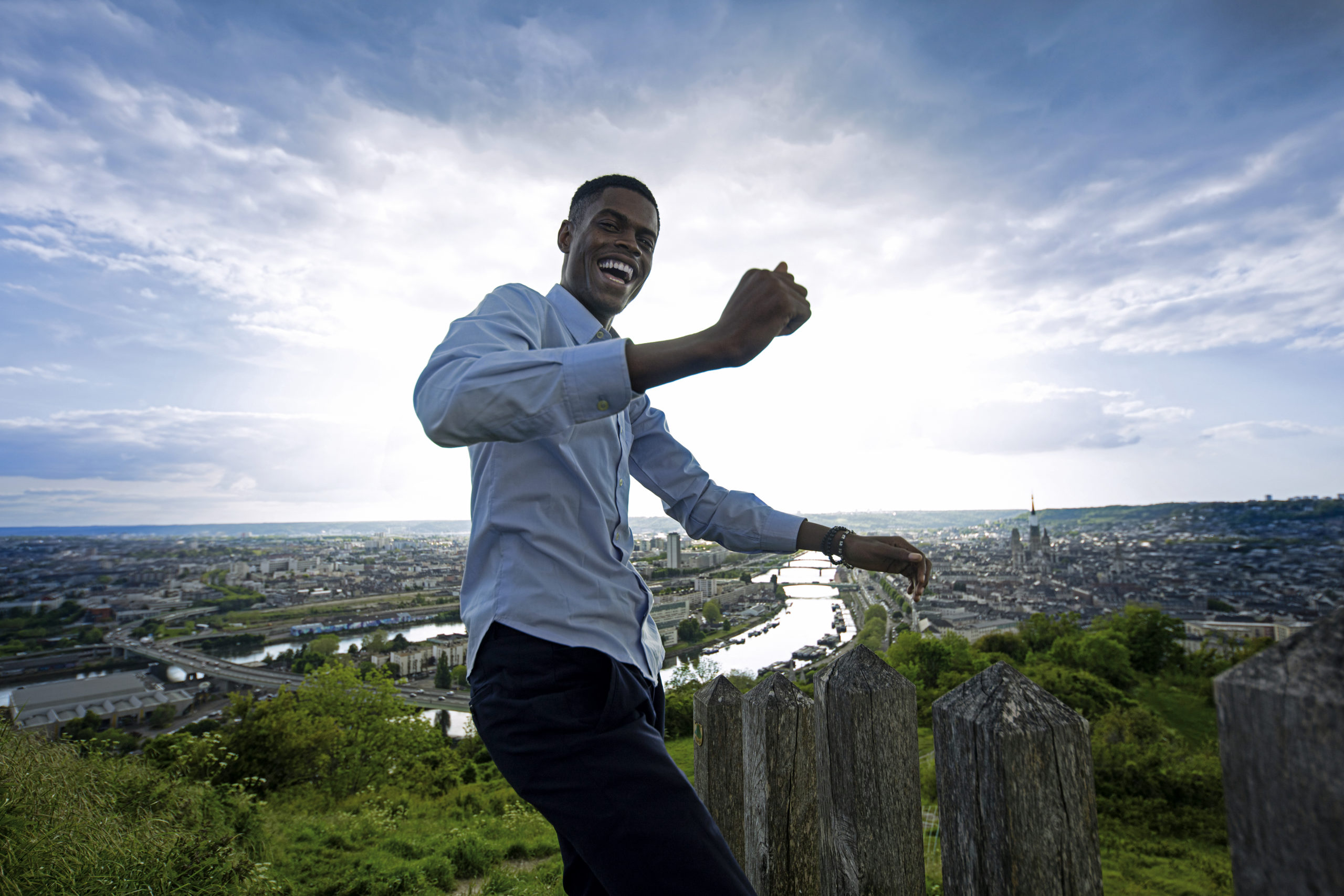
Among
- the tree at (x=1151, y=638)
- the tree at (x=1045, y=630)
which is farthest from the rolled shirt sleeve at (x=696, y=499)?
the tree at (x=1151, y=638)

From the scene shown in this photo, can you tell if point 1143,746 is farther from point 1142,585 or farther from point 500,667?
point 500,667

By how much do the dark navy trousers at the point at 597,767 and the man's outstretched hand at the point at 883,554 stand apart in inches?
30.0

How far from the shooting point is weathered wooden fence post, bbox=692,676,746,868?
1750 mm

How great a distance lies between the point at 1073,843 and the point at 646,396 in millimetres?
1350

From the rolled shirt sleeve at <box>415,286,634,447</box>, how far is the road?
4299cm

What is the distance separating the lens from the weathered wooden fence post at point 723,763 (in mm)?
1750

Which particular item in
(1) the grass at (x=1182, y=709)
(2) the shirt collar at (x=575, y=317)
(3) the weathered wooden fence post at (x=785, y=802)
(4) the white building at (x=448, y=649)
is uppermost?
(2) the shirt collar at (x=575, y=317)

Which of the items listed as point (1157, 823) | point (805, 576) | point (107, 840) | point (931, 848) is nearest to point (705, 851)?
point (107, 840)

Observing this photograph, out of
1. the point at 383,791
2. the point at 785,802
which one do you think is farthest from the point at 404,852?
the point at 383,791

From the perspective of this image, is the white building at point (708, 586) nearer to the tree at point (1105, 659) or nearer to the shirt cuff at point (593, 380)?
the shirt cuff at point (593, 380)

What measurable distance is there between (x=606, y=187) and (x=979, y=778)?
1536mm

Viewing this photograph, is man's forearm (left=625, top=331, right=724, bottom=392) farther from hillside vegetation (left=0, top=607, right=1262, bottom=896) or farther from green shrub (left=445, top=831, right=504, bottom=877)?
green shrub (left=445, top=831, right=504, bottom=877)

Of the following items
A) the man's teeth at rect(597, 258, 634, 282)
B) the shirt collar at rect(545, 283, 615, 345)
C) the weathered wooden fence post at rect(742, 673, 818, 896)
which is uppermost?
the man's teeth at rect(597, 258, 634, 282)

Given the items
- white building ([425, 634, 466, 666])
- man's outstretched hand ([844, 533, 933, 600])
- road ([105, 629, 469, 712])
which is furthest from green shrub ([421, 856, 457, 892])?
road ([105, 629, 469, 712])
